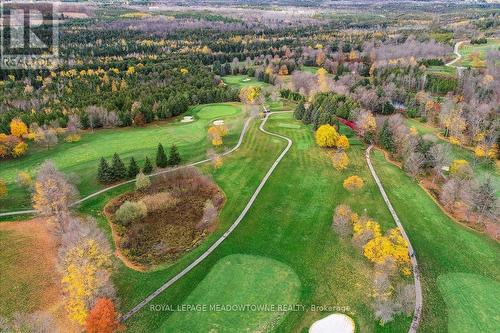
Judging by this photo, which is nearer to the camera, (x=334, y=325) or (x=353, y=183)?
(x=334, y=325)

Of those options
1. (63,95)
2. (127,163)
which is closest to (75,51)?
(63,95)

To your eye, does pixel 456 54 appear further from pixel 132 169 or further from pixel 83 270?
pixel 83 270

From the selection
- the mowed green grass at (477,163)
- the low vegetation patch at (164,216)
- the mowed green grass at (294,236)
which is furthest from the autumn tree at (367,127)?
the low vegetation patch at (164,216)

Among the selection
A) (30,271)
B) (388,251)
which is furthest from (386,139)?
(30,271)

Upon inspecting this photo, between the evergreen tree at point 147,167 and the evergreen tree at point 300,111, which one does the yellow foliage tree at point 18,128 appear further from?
the evergreen tree at point 300,111

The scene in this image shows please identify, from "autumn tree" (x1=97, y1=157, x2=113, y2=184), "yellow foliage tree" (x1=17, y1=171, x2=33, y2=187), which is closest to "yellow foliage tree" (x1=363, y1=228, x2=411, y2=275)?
"autumn tree" (x1=97, y1=157, x2=113, y2=184)

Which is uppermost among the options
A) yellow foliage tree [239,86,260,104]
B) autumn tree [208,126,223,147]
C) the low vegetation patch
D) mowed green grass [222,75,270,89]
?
mowed green grass [222,75,270,89]

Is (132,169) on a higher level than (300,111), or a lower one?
lower

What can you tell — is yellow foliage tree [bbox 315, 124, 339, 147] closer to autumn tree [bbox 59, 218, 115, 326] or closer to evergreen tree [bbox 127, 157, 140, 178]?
evergreen tree [bbox 127, 157, 140, 178]
